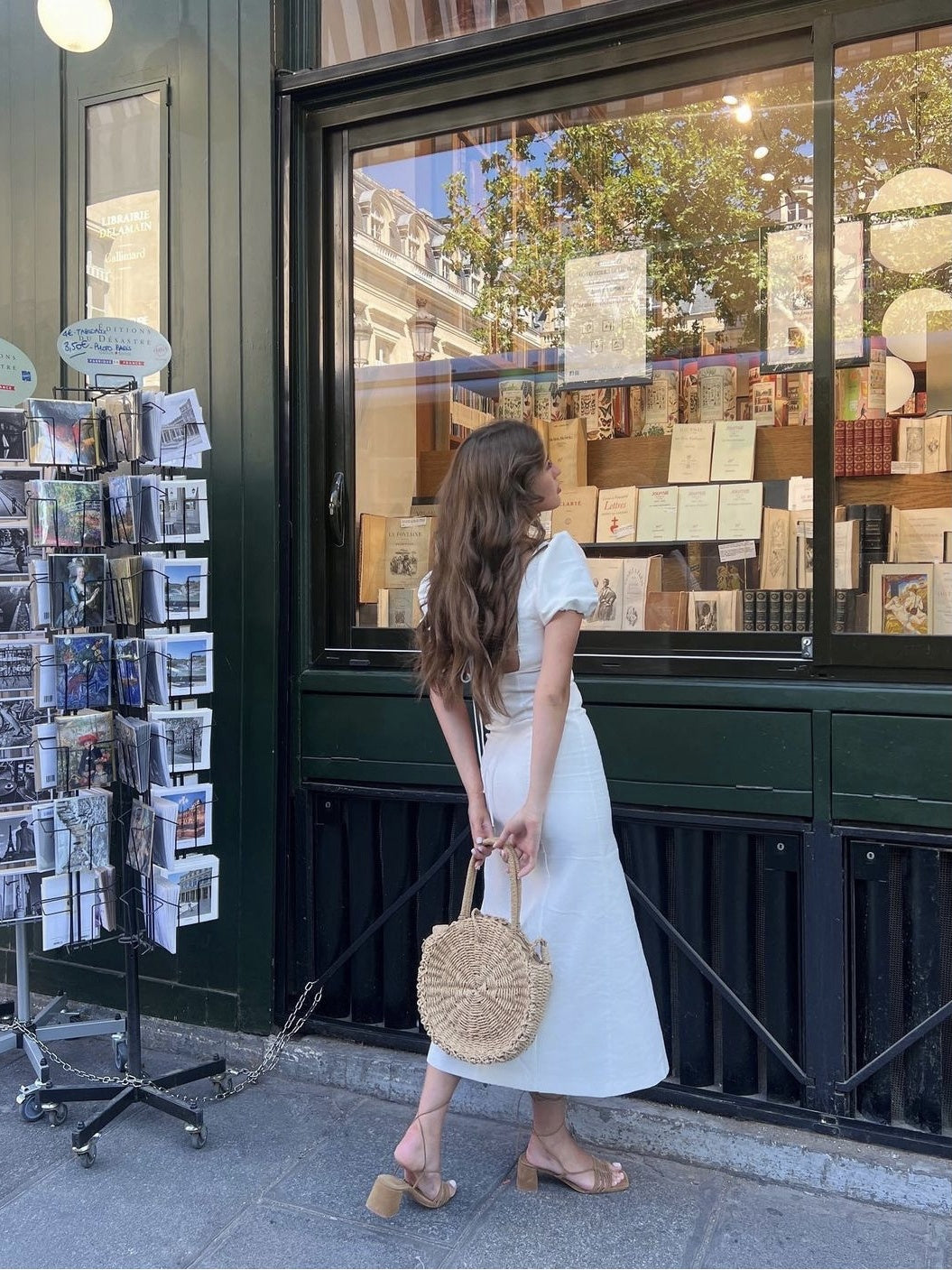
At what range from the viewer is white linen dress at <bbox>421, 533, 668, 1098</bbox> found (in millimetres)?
2658

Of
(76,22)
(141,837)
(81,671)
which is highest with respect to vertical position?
(76,22)

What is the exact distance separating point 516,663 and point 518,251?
2.17 meters

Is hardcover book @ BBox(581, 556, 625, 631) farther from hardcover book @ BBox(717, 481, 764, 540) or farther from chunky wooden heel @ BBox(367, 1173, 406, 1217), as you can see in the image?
chunky wooden heel @ BBox(367, 1173, 406, 1217)

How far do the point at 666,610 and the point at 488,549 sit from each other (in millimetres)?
1161

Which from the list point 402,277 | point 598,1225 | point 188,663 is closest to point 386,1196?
point 598,1225

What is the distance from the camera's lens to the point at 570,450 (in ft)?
13.3

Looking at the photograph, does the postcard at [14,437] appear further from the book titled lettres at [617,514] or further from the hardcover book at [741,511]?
the hardcover book at [741,511]

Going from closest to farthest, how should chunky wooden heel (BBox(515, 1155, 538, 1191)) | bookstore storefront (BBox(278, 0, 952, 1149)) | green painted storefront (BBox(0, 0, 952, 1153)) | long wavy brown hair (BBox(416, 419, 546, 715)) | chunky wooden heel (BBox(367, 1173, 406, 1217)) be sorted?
long wavy brown hair (BBox(416, 419, 546, 715))
chunky wooden heel (BBox(367, 1173, 406, 1217))
chunky wooden heel (BBox(515, 1155, 538, 1191))
bookstore storefront (BBox(278, 0, 952, 1149))
green painted storefront (BBox(0, 0, 952, 1153))

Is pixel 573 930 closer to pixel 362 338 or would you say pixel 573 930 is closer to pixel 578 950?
pixel 578 950

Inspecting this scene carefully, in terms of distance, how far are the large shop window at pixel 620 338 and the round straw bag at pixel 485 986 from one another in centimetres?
121

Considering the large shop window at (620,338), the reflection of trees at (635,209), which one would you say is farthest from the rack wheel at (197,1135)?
the reflection of trees at (635,209)

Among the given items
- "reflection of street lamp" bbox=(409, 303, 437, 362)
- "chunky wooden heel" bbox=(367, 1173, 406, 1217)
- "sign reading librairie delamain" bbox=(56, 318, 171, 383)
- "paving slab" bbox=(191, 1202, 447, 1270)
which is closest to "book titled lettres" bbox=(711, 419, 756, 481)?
"reflection of street lamp" bbox=(409, 303, 437, 362)

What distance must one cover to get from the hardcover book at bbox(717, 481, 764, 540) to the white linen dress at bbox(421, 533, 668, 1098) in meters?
1.18

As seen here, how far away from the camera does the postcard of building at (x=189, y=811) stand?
3.25 meters
